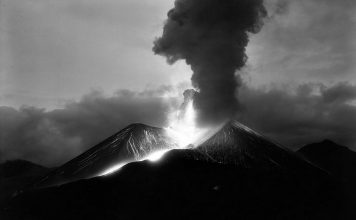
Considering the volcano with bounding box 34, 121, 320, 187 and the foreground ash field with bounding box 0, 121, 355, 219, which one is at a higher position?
the volcano with bounding box 34, 121, 320, 187

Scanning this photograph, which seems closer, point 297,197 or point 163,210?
point 163,210

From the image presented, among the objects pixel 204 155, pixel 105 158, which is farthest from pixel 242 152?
pixel 105 158

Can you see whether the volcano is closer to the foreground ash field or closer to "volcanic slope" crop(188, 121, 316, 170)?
"volcanic slope" crop(188, 121, 316, 170)

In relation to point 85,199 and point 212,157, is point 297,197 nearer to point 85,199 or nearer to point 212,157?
point 212,157

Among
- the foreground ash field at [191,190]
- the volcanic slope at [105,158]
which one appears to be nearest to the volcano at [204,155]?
the volcanic slope at [105,158]

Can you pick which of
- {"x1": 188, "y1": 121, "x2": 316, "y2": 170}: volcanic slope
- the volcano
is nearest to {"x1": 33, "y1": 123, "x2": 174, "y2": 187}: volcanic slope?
the volcano

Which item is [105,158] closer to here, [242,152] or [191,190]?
[191,190]

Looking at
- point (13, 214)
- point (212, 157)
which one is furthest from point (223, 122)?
point (13, 214)

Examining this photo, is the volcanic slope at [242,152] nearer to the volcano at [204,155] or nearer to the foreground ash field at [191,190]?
the volcano at [204,155]
